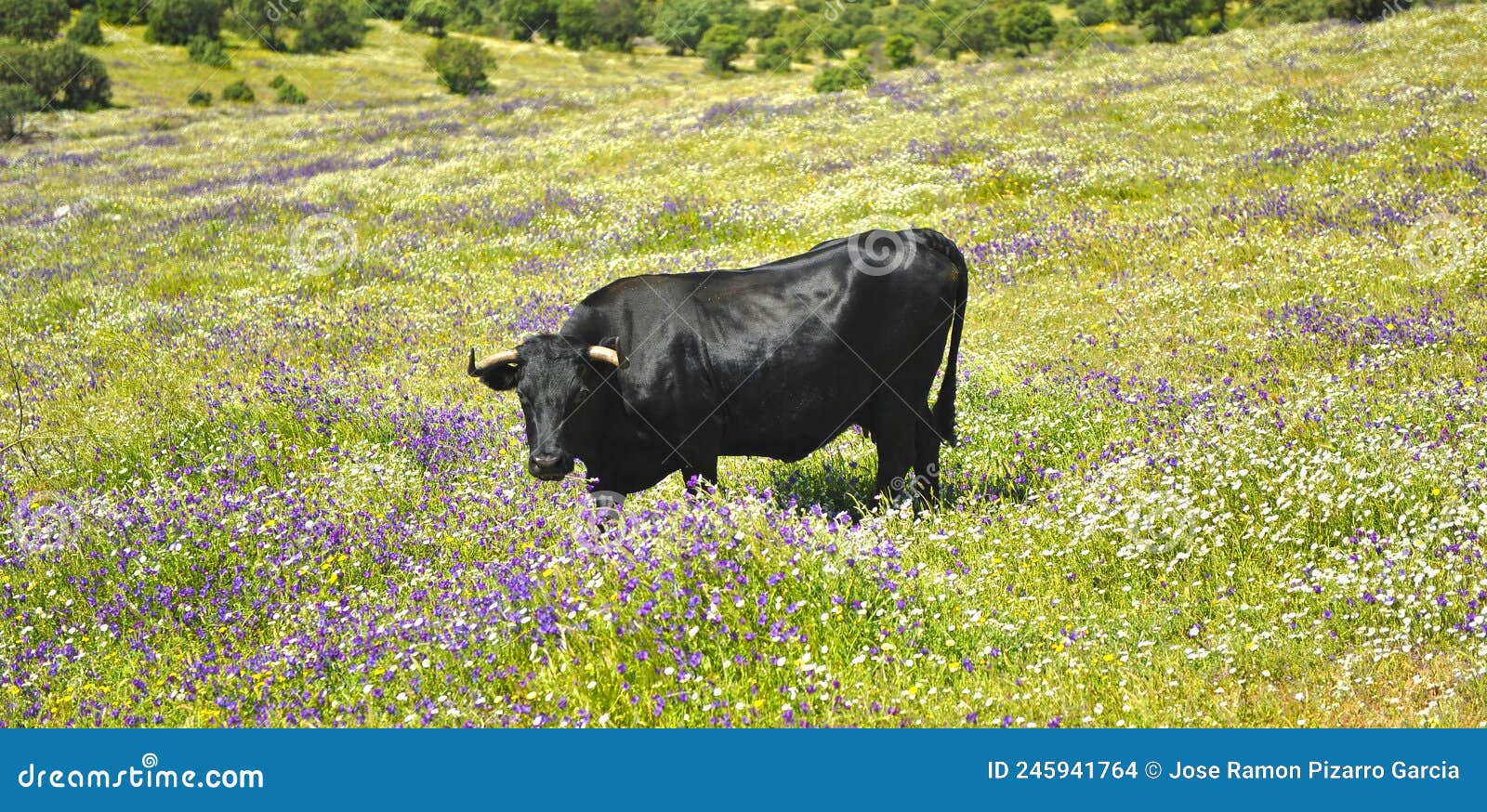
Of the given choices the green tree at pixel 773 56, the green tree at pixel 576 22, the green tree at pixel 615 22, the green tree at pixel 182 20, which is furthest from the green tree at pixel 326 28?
the green tree at pixel 773 56

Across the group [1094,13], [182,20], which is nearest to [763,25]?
[1094,13]

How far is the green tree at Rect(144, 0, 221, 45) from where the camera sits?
8756 cm

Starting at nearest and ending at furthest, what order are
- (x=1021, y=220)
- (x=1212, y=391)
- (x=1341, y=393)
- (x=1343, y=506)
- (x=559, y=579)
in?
Result: (x=559, y=579), (x=1343, y=506), (x=1341, y=393), (x=1212, y=391), (x=1021, y=220)

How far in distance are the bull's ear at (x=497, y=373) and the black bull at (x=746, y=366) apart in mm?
13

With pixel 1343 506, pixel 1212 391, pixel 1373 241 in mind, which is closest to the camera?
pixel 1343 506

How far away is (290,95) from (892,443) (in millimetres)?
73823

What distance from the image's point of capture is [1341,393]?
8.27m

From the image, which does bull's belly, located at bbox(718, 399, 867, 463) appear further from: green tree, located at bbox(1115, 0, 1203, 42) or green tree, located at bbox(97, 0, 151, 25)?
green tree, located at bbox(97, 0, 151, 25)

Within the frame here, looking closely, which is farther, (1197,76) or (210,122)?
(210,122)

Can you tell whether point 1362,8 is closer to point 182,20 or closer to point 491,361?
point 491,361

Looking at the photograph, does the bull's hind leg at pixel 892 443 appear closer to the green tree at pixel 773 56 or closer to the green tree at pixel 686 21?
the green tree at pixel 773 56

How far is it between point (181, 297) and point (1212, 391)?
16.1 metres

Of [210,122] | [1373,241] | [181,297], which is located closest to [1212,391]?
[1373,241]

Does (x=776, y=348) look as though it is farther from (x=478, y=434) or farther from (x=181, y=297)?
(x=181, y=297)
